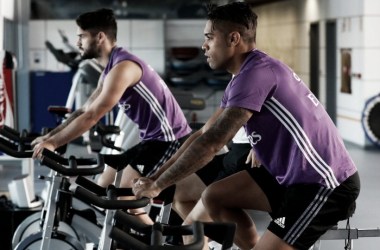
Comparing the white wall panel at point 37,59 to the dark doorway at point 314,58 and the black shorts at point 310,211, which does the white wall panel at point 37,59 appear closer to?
the dark doorway at point 314,58

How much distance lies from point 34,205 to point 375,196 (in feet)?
11.2

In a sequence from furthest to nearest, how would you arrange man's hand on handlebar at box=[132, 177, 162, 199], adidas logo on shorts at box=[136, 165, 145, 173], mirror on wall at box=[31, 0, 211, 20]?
mirror on wall at box=[31, 0, 211, 20] → adidas logo on shorts at box=[136, 165, 145, 173] → man's hand on handlebar at box=[132, 177, 162, 199]

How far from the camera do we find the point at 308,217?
97.0 inches

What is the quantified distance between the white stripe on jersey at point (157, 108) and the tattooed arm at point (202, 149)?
1.36m

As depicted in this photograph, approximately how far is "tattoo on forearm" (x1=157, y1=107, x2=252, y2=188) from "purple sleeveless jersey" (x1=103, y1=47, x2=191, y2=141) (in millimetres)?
1364

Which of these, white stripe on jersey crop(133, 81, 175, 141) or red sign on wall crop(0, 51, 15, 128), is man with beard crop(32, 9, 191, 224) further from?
red sign on wall crop(0, 51, 15, 128)

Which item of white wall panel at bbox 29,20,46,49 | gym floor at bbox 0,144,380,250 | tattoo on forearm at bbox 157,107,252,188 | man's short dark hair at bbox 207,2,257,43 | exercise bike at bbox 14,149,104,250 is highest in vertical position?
white wall panel at bbox 29,20,46,49

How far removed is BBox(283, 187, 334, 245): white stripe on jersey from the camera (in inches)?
96.7

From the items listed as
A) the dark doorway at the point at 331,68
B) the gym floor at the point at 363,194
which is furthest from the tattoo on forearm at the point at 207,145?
the dark doorway at the point at 331,68

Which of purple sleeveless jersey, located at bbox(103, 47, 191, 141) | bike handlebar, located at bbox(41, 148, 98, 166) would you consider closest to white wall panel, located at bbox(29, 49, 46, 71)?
purple sleeveless jersey, located at bbox(103, 47, 191, 141)

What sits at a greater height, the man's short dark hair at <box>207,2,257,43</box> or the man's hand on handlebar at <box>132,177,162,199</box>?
the man's short dark hair at <box>207,2,257,43</box>

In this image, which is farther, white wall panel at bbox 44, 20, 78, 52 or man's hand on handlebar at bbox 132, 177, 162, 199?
white wall panel at bbox 44, 20, 78, 52

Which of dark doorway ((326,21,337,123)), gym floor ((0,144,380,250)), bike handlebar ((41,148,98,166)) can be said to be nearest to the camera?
bike handlebar ((41,148,98,166))

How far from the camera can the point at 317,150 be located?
244cm
